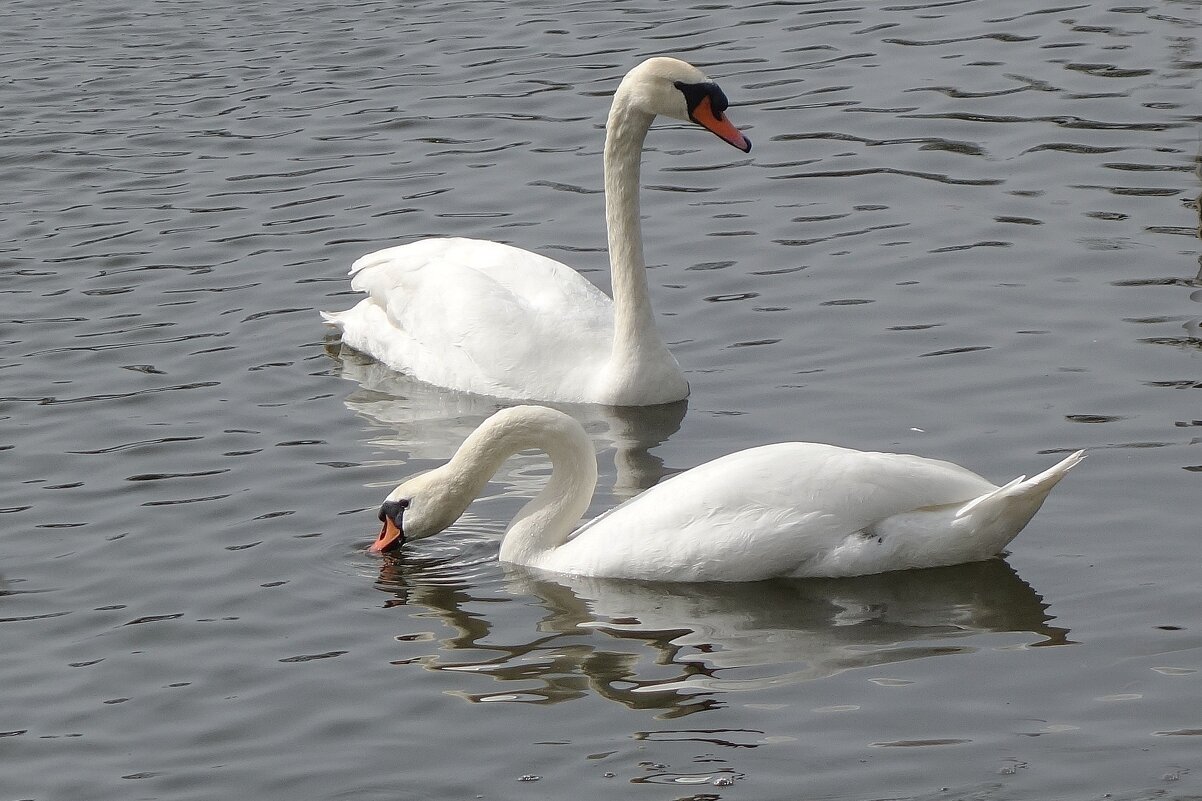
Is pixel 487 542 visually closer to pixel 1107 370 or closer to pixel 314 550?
pixel 314 550

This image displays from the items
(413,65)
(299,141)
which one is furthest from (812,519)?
(413,65)

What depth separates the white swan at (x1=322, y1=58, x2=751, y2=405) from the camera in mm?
9742

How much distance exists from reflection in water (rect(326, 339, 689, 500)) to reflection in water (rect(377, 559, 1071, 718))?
1.25m

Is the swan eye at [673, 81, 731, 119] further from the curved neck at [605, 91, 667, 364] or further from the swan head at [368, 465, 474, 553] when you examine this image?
the swan head at [368, 465, 474, 553]

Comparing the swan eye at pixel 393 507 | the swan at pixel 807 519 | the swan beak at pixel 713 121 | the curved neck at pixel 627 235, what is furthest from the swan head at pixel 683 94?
the swan eye at pixel 393 507

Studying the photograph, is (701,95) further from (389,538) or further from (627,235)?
(389,538)

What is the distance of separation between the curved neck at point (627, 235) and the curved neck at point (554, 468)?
6.05 feet

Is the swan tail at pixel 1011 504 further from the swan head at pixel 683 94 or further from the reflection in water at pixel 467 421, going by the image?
the swan head at pixel 683 94

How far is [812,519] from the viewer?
739cm

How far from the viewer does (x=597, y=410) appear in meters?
9.86

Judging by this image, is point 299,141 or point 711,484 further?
point 299,141

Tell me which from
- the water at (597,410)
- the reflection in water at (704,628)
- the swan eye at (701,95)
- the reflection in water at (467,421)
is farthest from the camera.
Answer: the swan eye at (701,95)

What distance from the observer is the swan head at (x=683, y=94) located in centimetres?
968

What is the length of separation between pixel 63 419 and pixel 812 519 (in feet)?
13.6
